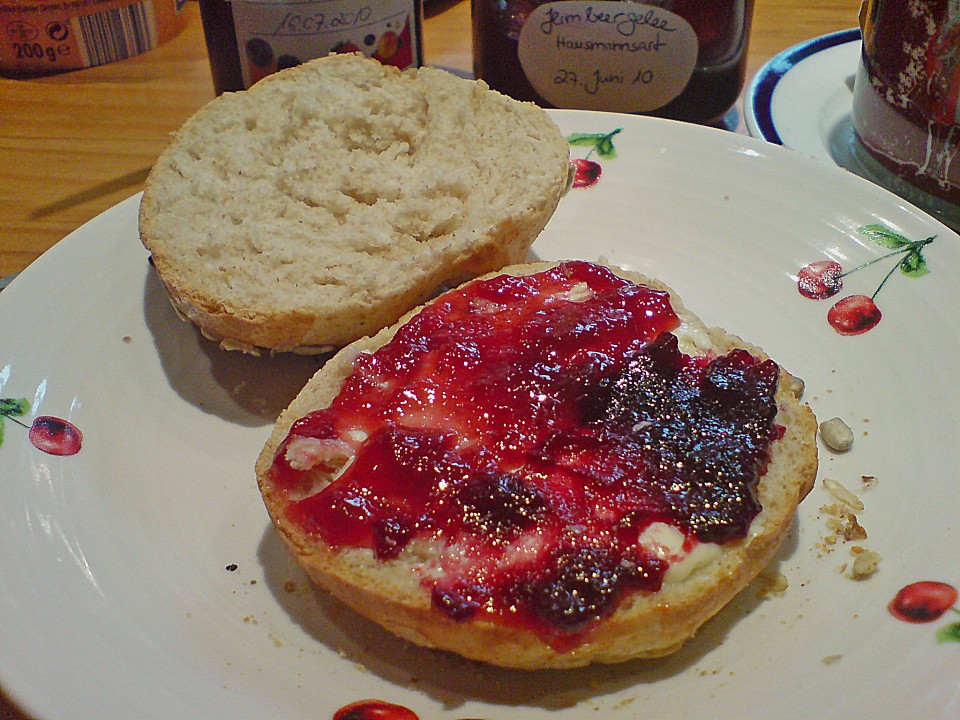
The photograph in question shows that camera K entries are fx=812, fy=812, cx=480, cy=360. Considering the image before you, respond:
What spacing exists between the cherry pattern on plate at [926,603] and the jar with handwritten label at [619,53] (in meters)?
1.64

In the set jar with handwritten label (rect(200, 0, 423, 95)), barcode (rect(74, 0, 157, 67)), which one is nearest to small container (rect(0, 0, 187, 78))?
barcode (rect(74, 0, 157, 67))

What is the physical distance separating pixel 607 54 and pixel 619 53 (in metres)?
0.03

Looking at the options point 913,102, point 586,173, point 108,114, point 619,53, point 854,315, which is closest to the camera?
point 854,315

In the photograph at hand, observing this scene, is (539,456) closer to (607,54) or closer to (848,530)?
(848,530)

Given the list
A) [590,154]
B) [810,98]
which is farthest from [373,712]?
[810,98]

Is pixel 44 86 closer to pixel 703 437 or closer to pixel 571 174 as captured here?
pixel 571 174

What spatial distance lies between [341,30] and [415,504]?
5.34 feet

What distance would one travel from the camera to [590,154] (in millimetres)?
2244

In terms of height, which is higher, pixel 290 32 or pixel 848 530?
pixel 290 32

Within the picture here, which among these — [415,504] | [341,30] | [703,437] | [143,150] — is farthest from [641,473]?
[143,150]

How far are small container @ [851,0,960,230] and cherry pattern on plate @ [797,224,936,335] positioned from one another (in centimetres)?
33

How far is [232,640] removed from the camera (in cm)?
129

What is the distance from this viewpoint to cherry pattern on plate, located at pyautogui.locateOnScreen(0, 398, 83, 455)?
60.7 inches

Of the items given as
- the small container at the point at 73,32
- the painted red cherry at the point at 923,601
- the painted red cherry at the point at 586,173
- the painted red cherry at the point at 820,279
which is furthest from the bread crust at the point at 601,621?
the small container at the point at 73,32
